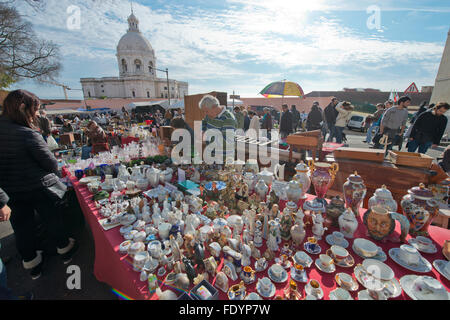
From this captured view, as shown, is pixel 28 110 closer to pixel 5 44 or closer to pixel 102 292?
pixel 102 292

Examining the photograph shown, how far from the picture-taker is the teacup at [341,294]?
998mm

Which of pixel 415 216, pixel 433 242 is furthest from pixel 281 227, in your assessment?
pixel 433 242

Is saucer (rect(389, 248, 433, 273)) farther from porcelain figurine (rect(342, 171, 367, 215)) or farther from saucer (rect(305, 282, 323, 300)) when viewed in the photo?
saucer (rect(305, 282, 323, 300))

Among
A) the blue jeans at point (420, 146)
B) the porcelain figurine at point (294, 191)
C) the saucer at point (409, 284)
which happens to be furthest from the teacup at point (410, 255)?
the blue jeans at point (420, 146)

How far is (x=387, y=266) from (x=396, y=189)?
5.20 feet

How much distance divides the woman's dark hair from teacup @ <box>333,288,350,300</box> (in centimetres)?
269

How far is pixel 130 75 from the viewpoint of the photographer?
144 feet

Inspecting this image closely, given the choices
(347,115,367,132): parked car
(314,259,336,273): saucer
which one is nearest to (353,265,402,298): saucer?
(314,259,336,273): saucer

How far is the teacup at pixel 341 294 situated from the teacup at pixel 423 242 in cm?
75

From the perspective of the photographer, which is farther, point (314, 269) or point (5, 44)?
point (5, 44)

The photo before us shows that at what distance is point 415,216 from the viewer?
1404mm

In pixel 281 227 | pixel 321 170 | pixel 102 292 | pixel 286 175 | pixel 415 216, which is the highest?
pixel 321 170

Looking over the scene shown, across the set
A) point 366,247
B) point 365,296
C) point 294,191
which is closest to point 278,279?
point 365,296

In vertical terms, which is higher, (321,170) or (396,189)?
(321,170)
